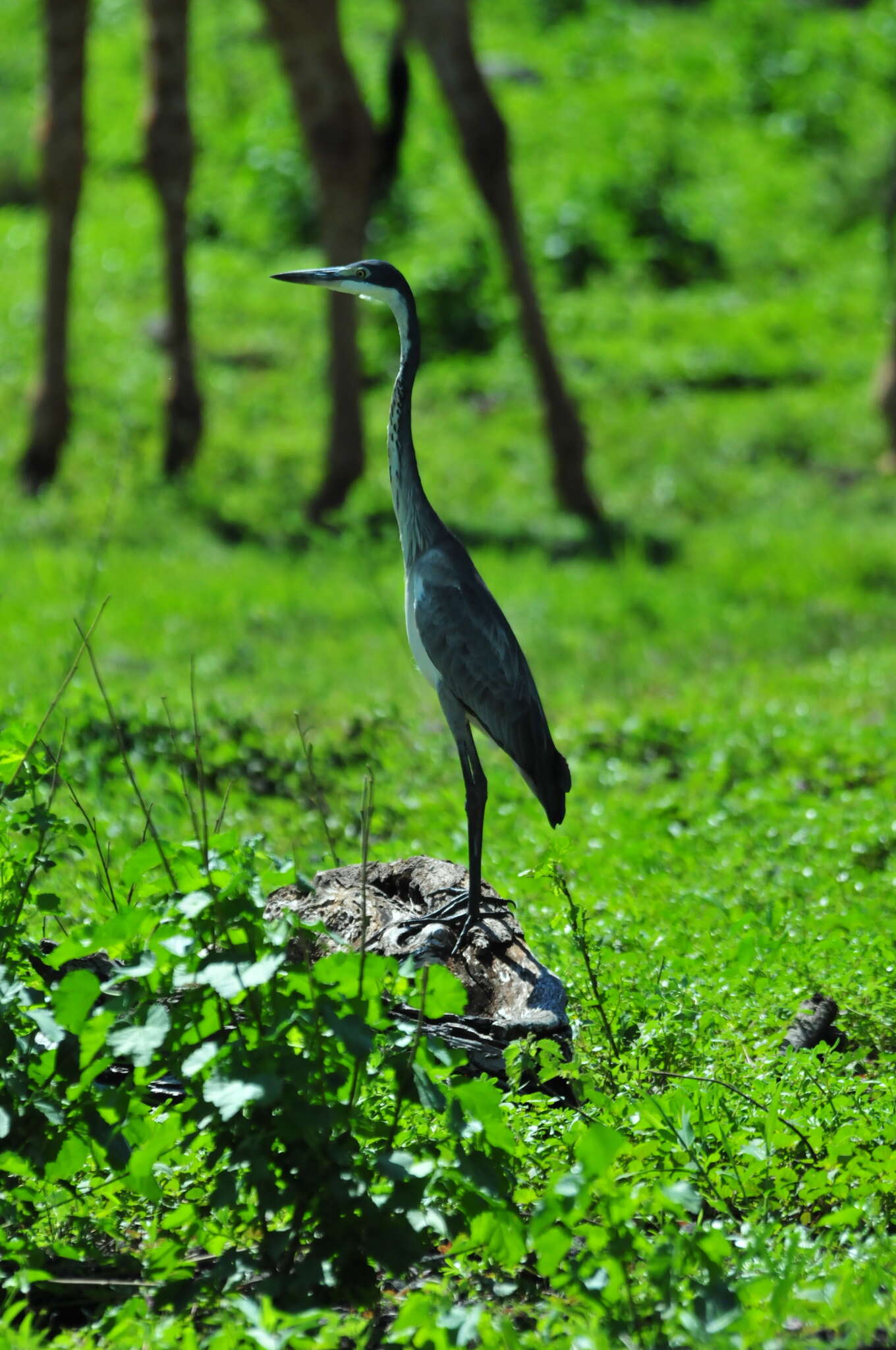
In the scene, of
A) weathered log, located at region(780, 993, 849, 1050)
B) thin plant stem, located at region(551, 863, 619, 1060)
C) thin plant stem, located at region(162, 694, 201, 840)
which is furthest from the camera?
weathered log, located at region(780, 993, 849, 1050)

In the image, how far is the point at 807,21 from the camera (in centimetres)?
2522

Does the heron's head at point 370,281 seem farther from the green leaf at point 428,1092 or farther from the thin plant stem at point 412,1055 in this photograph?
the green leaf at point 428,1092

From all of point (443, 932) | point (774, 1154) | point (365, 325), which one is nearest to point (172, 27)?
point (365, 325)

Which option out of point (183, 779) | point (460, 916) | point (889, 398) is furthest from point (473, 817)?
point (889, 398)

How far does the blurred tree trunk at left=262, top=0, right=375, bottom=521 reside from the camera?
12797 millimetres

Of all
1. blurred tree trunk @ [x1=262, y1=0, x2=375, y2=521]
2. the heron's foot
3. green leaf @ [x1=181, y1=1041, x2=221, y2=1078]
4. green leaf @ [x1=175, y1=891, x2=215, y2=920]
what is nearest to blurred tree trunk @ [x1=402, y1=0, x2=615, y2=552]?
blurred tree trunk @ [x1=262, y1=0, x2=375, y2=521]

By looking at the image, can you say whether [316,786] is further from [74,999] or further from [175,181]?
[175,181]

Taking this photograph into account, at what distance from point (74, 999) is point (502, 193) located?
409 inches

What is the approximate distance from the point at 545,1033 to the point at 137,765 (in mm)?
3621

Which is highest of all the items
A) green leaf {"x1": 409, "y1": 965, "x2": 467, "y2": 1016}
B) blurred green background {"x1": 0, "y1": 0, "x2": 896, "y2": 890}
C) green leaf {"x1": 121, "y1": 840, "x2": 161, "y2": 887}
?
green leaf {"x1": 121, "y1": 840, "x2": 161, "y2": 887}

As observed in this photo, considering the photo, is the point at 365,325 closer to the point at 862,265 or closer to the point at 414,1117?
the point at 862,265

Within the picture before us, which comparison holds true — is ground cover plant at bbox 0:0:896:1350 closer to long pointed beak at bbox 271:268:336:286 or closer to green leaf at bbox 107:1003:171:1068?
green leaf at bbox 107:1003:171:1068

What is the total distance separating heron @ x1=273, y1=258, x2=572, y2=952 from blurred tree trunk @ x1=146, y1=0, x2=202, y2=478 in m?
9.21

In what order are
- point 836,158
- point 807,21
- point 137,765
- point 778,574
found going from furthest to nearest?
1. point 807,21
2. point 836,158
3. point 778,574
4. point 137,765
